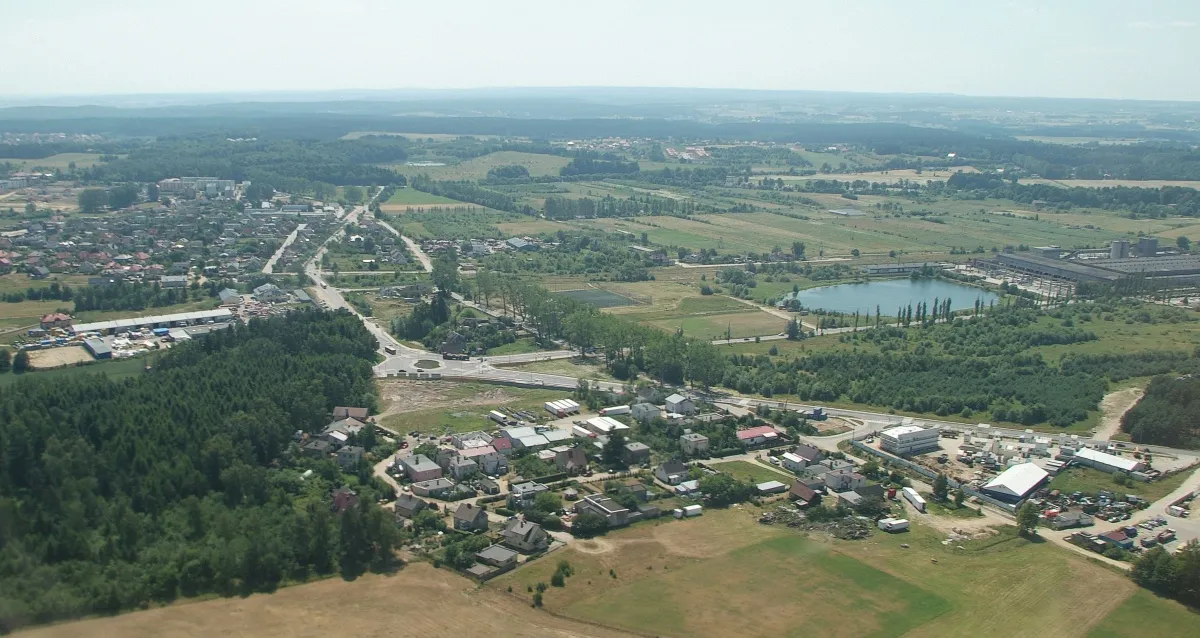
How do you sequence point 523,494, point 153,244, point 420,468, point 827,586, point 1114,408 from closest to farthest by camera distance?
point 827,586 < point 523,494 < point 420,468 < point 1114,408 < point 153,244

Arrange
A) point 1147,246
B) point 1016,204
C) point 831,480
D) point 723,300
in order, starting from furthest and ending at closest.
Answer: point 1016,204 → point 1147,246 → point 723,300 → point 831,480

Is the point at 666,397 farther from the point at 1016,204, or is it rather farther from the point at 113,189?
the point at 1016,204

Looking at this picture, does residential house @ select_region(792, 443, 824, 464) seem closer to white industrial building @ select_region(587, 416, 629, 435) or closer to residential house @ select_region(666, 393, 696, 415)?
residential house @ select_region(666, 393, 696, 415)

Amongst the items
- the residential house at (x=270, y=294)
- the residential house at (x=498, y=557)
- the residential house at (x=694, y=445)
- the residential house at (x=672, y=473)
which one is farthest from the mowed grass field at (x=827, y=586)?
the residential house at (x=270, y=294)

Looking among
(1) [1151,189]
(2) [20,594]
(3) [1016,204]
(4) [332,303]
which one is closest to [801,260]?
(4) [332,303]

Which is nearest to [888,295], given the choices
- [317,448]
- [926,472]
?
[926,472]

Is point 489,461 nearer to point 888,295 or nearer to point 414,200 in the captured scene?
point 888,295

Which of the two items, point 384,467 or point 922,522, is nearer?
point 922,522
